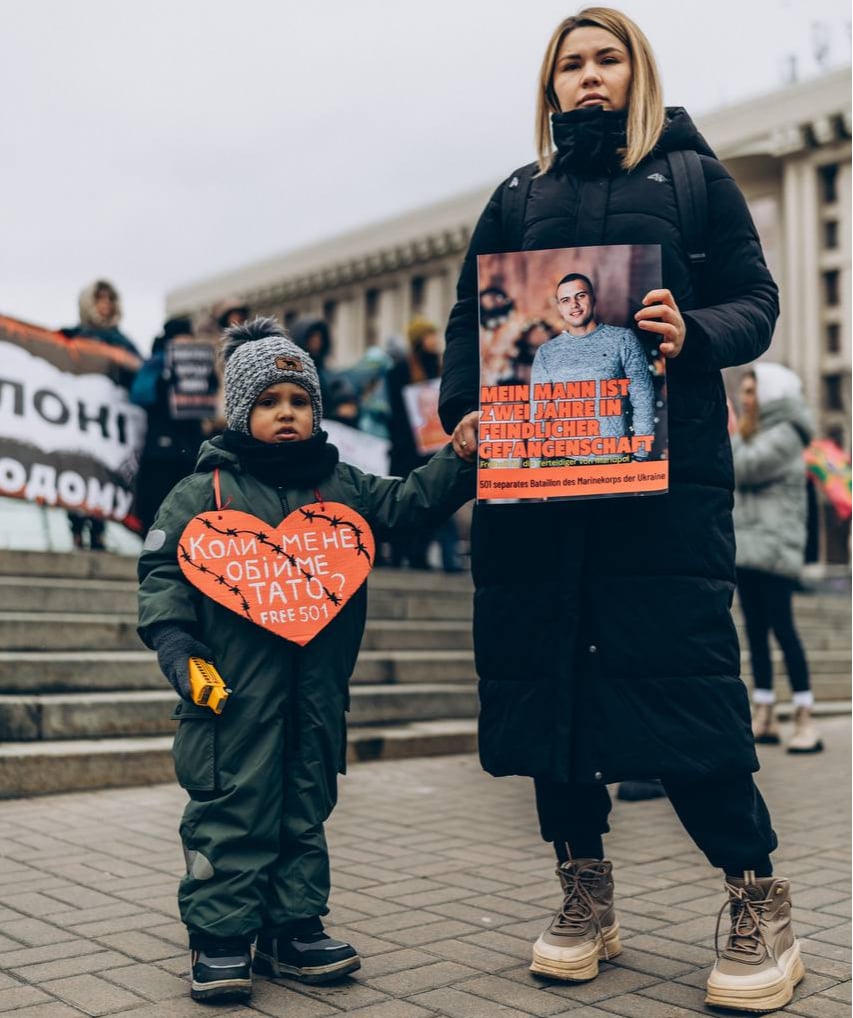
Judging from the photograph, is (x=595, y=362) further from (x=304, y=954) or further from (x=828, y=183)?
(x=828, y=183)

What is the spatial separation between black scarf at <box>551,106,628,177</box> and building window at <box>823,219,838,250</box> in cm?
5208

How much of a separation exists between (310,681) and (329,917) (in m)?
0.87

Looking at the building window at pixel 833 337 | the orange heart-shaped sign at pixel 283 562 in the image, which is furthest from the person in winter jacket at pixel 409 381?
the building window at pixel 833 337

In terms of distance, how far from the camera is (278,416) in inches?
123

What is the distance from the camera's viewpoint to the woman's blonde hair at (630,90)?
289cm

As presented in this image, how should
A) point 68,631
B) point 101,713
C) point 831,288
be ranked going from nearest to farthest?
point 101,713 → point 68,631 → point 831,288

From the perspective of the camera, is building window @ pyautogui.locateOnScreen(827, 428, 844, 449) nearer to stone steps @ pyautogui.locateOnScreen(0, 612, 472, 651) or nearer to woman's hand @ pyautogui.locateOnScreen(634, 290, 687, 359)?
stone steps @ pyautogui.locateOnScreen(0, 612, 472, 651)

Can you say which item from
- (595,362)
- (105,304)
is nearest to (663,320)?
(595,362)

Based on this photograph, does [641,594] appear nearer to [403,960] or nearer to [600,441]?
[600,441]

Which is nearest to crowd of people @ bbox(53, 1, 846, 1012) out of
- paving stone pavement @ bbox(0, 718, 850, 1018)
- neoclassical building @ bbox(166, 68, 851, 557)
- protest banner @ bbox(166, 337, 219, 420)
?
paving stone pavement @ bbox(0, 718, 850, 1018)


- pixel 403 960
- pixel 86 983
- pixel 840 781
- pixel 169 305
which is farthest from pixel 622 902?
pixel 169 305

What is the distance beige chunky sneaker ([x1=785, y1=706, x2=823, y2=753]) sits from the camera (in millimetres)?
6777

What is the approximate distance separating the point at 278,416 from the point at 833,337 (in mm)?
52066

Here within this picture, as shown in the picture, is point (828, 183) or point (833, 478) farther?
point (828, 183)
